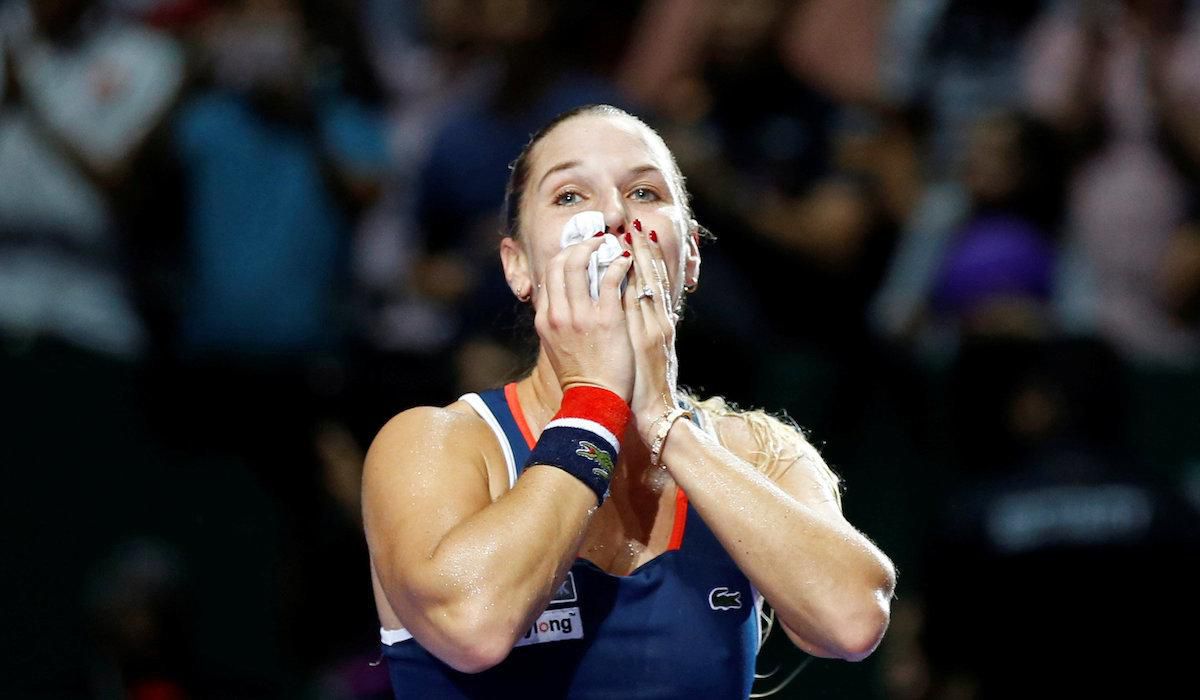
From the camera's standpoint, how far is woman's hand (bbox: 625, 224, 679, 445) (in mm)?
2975

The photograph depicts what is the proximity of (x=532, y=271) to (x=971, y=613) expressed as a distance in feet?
11.3

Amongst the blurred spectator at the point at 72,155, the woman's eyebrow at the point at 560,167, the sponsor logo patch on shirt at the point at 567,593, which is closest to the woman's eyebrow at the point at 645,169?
the woman's eyebrow at the point at 560,167

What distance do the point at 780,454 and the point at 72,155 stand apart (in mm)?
4583

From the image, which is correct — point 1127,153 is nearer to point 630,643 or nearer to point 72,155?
point 72,155

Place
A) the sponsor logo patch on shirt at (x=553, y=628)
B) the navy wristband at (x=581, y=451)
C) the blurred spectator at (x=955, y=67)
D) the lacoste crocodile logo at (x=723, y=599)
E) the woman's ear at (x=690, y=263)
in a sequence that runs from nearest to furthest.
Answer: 1. the navy wristband at (x=581, y=451)
2. the sponsor logo patch on shirt at (x=553, y=628)
3. the lacoste crocodile logo at (x=723, y=599)
4. the woman's ear at (x=690, y=263)
5. the blurred spectator at (x=955, y=67)

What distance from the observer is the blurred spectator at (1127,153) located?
22.2 feet

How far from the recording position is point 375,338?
265 inches

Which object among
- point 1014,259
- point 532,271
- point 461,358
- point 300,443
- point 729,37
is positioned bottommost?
point 300,443

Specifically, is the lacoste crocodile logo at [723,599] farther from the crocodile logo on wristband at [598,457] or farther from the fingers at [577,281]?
the fingers at [577,281]

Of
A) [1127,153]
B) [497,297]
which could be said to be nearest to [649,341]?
[497,297]

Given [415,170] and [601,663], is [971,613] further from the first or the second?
[601,663]

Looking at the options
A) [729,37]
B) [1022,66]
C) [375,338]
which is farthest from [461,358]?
[1022,66]

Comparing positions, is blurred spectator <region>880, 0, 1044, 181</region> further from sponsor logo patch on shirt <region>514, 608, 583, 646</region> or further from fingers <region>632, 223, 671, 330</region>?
sponsor logo patch on shirt <region>514, 608, 583, 646</region>

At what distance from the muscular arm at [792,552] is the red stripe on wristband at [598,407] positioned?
111 mm
